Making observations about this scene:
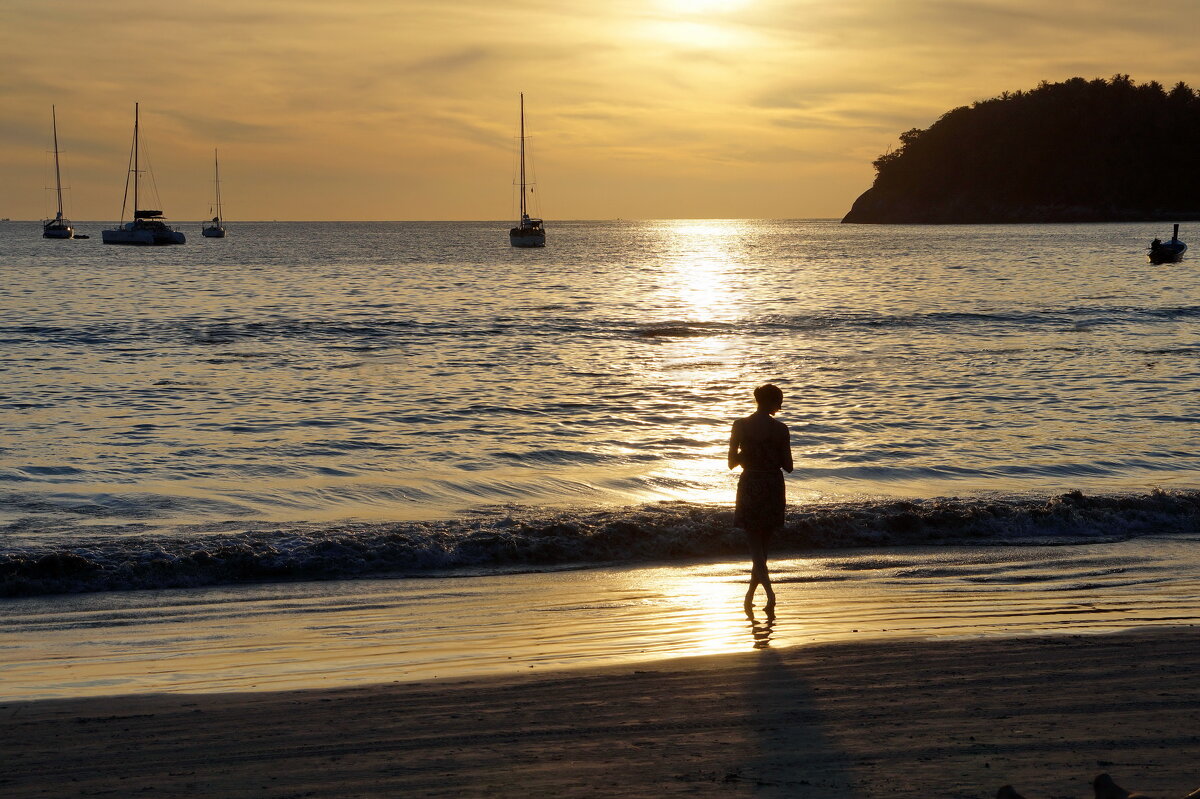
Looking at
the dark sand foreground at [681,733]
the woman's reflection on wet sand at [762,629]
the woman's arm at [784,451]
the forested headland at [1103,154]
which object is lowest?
the woman's reflection on wet sand at [762,629]

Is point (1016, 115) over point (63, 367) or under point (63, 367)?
over

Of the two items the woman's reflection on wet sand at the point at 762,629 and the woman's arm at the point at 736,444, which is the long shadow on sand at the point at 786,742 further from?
the woman's arm at the point at 736,444

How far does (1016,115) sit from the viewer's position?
200 meters

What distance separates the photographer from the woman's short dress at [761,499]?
8.36m

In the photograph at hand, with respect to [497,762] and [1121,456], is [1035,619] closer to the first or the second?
[497,762]

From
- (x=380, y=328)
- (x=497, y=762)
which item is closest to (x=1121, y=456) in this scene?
(x=497, y=762)

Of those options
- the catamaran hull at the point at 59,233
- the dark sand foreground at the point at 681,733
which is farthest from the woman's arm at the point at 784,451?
the catamaran hull at the point at 59,233

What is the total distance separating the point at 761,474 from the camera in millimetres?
8352

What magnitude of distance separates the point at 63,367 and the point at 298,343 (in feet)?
25.1

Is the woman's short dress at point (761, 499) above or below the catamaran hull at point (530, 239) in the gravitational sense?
below

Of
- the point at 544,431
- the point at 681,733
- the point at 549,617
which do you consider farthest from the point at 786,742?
the point at 544,431

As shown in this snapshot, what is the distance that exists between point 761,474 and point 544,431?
33.3 feet

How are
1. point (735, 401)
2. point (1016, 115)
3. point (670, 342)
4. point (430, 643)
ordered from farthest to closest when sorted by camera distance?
point (1016, 115), point (670, 342), point (735, 401), point (430, 643)

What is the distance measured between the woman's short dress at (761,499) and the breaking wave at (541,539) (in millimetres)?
2690
